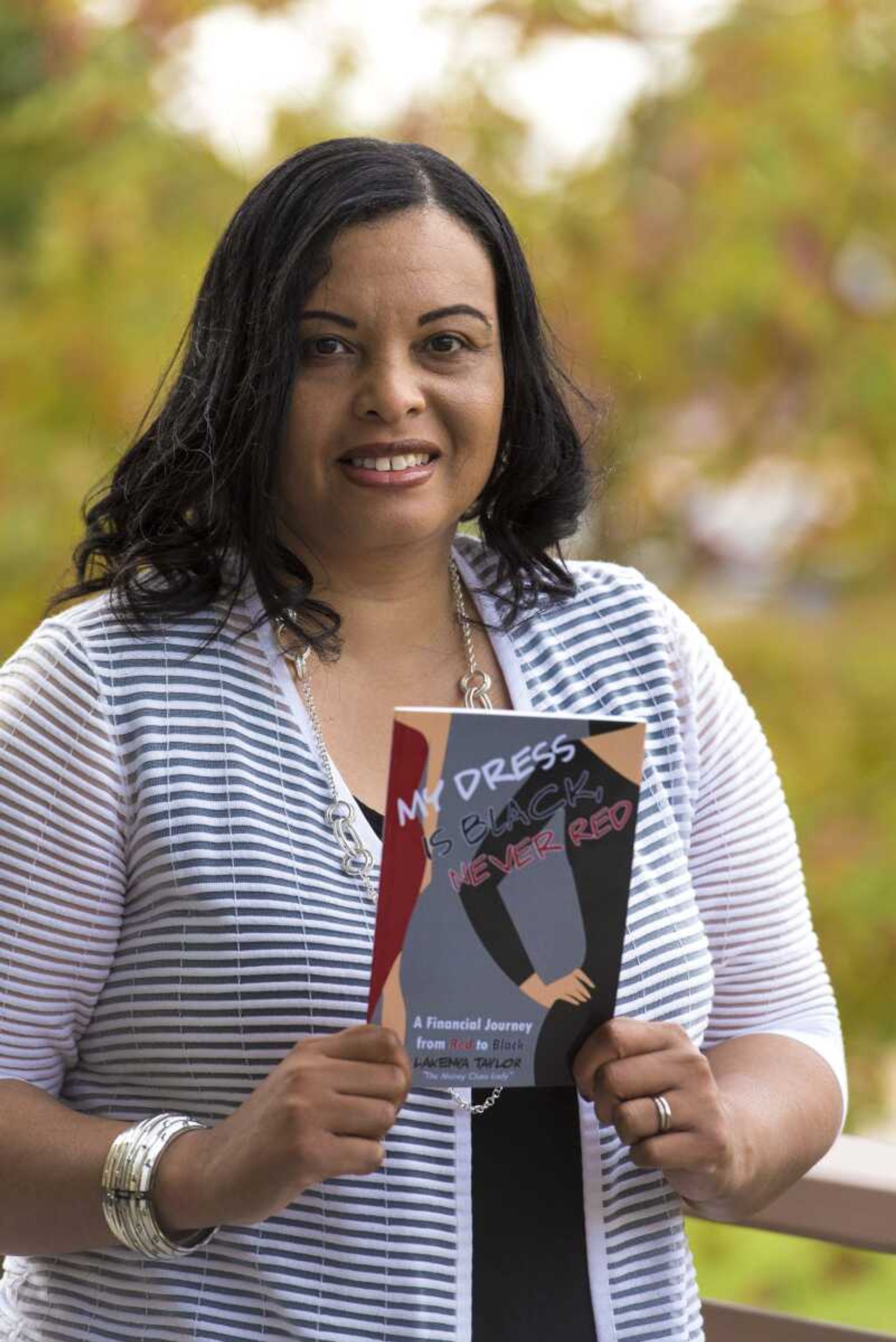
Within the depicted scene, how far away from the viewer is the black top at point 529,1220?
1253mm

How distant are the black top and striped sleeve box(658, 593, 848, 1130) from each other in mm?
242

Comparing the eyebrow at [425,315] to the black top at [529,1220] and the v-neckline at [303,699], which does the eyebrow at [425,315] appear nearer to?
the v-neckline at [303,699]

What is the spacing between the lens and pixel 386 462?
4.33ft

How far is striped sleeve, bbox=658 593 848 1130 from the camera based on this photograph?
1470 millimetres

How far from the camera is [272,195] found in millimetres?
1345

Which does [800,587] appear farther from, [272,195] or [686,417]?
[272,195]

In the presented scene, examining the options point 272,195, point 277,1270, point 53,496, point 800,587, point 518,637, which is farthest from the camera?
point 800,587

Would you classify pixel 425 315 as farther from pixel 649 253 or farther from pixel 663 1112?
pixel 649 253

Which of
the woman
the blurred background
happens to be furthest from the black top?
the blurred background

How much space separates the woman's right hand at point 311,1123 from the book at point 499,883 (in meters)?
0.03

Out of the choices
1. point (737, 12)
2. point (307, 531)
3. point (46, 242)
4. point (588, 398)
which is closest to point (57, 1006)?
point (307, 531)

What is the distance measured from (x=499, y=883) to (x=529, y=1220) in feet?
A: 1.04

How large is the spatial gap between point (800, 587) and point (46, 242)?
4.85 ft

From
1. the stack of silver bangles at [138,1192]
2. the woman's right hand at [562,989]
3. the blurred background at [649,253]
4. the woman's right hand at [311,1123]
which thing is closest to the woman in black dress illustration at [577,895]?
the woman's right hand at [562,989]
